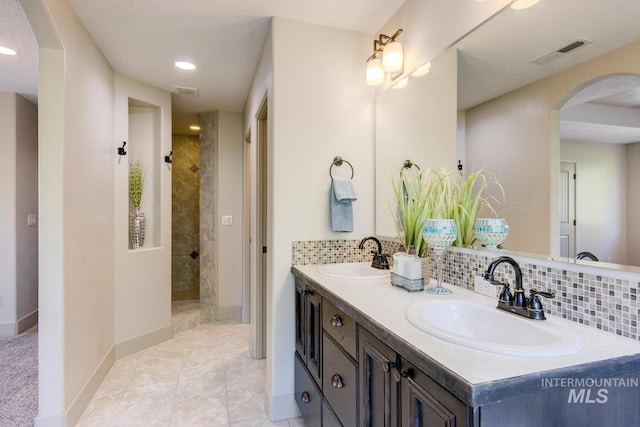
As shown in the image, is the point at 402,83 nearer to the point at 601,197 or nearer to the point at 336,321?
the point at 601,197

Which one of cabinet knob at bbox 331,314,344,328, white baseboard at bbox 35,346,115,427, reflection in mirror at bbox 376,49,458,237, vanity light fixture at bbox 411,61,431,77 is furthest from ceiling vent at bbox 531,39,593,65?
white baseboard at bbox 35,346,115,427

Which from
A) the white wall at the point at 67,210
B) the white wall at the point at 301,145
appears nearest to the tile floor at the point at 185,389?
the white wall at the point at 67,210

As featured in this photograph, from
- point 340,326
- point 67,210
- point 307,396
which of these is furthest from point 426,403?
point 67,210

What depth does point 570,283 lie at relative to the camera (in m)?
1.04

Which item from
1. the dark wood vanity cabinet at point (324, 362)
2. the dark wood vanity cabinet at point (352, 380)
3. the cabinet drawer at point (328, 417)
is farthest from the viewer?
the cabinet drawer at point (328, 417)

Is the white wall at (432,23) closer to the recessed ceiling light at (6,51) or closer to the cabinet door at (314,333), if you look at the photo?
the cabinet door at (314,333)

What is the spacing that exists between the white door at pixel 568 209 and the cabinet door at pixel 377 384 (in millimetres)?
680

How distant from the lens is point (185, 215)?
5.02 metres

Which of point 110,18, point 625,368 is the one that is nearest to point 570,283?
point 625,368

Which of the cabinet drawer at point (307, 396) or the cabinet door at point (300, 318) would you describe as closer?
the cabinet drawer at point (307, 396)

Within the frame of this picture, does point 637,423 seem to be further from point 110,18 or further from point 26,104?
point 26,104

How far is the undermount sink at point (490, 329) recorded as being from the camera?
2.61 ft

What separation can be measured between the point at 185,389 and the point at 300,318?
116 cm

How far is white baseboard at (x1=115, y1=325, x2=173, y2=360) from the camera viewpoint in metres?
2.91
